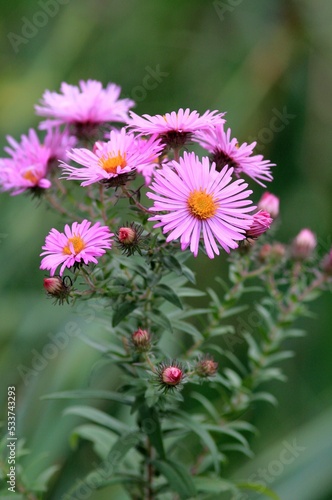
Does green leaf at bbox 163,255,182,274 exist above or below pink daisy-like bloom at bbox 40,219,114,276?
above

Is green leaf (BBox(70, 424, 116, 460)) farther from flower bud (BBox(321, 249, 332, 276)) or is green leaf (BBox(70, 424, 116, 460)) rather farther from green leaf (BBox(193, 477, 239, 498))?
flower bud (BBox(321, 249, 332, 276))

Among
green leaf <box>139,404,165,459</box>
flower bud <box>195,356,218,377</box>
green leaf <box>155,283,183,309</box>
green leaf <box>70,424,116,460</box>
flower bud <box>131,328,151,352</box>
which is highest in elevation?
green leaf <box>155,283,183,309</box>

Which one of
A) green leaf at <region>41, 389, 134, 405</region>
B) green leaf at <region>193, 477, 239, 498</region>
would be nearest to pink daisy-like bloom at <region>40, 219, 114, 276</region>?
green leaf at <region>41, 389, 134, 405</region>

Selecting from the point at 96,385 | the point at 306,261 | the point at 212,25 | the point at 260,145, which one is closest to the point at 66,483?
the point at 96,385

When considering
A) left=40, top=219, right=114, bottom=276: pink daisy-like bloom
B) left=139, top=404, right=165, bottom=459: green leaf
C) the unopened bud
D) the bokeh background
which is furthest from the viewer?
the bokeh background

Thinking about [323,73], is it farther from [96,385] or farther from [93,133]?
→ [93,133]
